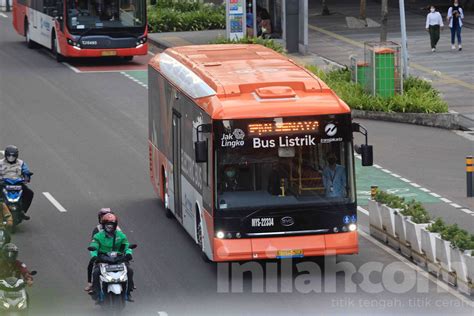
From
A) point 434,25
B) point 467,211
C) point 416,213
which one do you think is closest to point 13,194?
point 416,213

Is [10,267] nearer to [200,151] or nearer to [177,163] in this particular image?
[200,151]

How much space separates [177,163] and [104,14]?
68.2 feet

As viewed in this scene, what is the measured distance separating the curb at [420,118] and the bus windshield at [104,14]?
10445 millimetres

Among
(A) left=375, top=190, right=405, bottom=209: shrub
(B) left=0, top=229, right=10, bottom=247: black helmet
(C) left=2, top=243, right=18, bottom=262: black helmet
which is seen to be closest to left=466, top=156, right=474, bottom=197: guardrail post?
(A) left=375, top=190, right=405, bottom=209: shrub

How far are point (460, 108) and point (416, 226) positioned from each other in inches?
636

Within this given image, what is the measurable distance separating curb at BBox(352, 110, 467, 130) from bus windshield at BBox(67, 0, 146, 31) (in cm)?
1044

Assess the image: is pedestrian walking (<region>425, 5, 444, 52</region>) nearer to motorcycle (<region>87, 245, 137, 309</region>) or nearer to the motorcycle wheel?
motorcycle (<region>87, 245, 137, 309</region>)

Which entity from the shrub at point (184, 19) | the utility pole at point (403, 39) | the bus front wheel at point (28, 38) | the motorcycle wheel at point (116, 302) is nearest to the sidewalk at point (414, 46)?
the utility pole at point (403, 39)

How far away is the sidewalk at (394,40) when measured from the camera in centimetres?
4138

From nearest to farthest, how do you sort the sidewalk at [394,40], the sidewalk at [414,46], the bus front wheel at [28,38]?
1. the sidewalk at [414,46]
2. the sidewalk at [394,40]
3. the bus front wheel at [28,38]

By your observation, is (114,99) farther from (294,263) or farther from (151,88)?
(294,263)

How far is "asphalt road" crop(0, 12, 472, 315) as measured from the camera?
20484 millimetres

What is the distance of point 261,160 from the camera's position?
70.6 ft

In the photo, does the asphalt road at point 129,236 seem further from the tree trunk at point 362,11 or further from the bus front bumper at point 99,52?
the tree trunk at point 362,11
